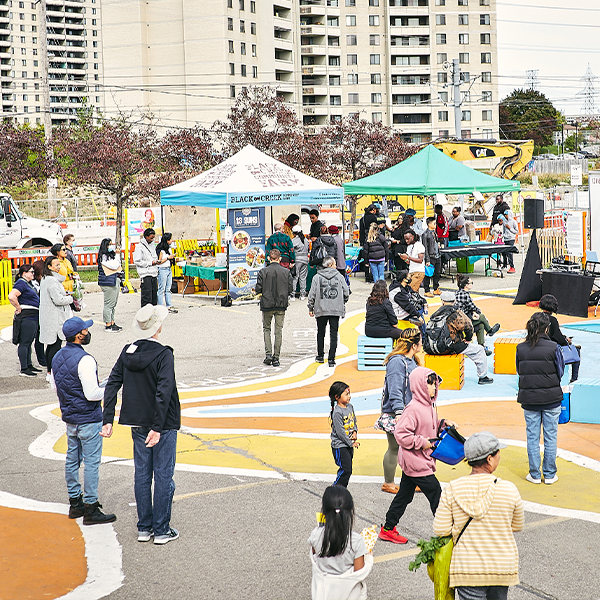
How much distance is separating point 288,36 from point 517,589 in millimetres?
96657

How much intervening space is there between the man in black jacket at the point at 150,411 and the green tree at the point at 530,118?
4569 inches

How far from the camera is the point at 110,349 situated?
597 inches

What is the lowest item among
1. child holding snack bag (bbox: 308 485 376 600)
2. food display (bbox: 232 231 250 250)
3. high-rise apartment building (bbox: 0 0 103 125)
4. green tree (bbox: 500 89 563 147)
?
child holding snack bag (bbox: 308 485 376 600)

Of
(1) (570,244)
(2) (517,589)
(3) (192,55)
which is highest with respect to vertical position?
(3) (192,55)

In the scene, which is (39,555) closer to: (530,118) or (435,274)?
(435,274)

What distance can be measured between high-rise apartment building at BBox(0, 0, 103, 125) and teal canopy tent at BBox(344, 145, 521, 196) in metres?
123

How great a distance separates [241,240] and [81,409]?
13.5 meters

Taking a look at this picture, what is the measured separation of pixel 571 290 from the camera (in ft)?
58.2

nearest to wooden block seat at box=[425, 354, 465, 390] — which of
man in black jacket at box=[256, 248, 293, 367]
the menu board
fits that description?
man in black jacket at box=[256, 248, 293, 367]

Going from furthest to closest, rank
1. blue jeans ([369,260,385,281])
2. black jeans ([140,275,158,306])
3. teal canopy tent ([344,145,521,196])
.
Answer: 1. teal canopy tent ([344,145,521,196])
2. blue jeans ([369,260,385,281])
3. black jeans ([140,275,158,306])

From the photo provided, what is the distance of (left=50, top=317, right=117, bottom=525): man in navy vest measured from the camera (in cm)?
687

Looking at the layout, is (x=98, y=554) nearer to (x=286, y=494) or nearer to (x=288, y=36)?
(x=286, y=494)

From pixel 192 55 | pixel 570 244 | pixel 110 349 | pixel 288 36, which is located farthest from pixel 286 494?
pixel 288 36

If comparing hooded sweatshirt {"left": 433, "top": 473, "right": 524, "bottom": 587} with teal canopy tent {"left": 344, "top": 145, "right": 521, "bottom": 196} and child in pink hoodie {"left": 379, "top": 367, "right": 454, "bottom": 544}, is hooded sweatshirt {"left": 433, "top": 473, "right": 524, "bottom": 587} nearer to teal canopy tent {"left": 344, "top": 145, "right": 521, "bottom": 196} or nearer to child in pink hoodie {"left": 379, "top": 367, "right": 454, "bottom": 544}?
child in pink hoodie {"left": 379, "top": 367, "right": 454, "bottom": 544}
